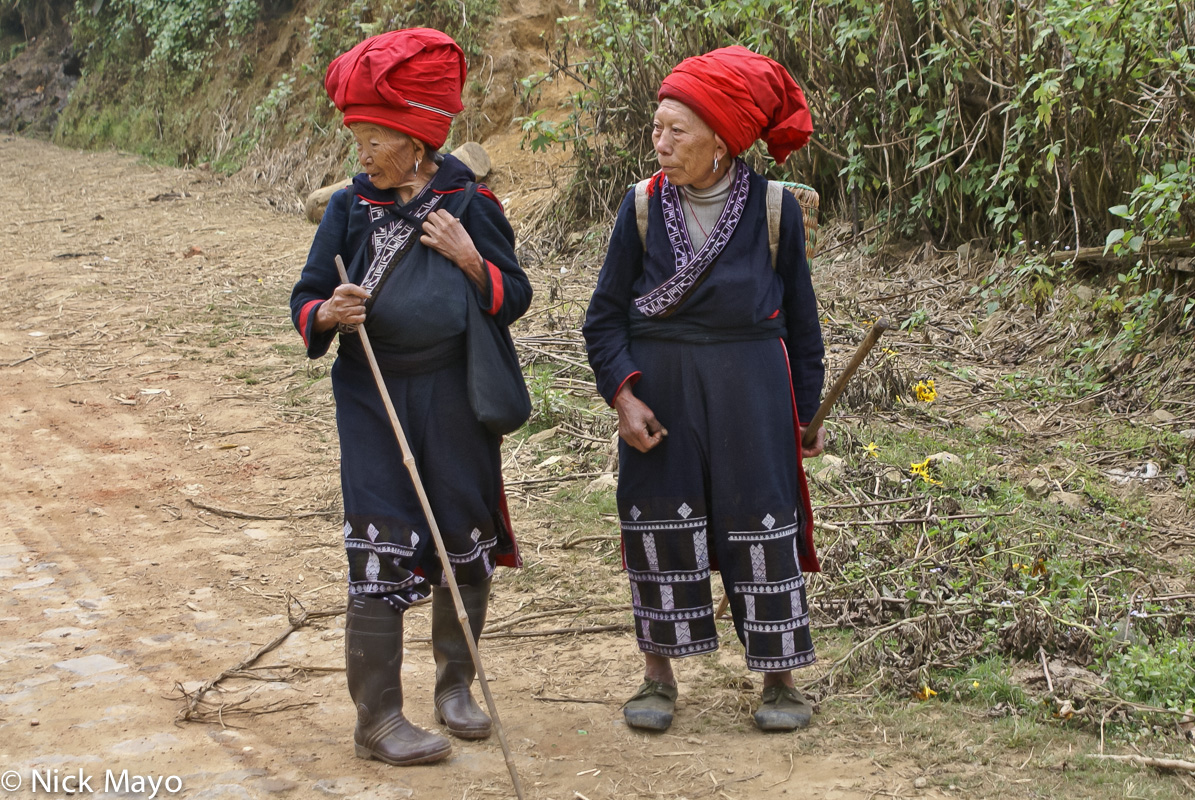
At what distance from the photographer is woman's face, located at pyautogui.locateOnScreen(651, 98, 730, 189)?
268 cm

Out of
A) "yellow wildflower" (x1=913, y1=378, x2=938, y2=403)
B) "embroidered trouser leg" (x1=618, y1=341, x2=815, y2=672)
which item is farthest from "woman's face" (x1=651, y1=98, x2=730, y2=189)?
"yellow wildflower" (x1=913, y1=378, x2=938, y2=403)

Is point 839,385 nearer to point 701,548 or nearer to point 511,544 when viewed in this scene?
point 701,548

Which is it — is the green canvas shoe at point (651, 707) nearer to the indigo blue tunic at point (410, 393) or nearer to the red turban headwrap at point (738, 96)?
the indigo blue tunic at point (410, 393)

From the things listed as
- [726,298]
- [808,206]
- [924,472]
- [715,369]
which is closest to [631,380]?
[715,369]

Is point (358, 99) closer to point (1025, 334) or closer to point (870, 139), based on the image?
point (1025, 334)

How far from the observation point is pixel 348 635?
8.73ft

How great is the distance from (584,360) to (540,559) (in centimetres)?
207

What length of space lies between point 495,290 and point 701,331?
1.69ft

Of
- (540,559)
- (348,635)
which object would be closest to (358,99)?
(348,635)

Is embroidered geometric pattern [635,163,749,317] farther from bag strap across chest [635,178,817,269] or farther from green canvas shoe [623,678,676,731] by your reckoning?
→ green canvas shoe [623,678,676,731]

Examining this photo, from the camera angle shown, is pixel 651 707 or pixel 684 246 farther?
pixel 651 707

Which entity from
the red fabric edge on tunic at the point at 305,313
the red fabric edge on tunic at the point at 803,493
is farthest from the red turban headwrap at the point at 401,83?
the red fabric edge on tunic at the point at 803,493

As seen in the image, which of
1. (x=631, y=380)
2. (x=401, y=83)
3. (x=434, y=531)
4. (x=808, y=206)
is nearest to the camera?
(x=434, y=531)

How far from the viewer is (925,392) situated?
5129 mm
